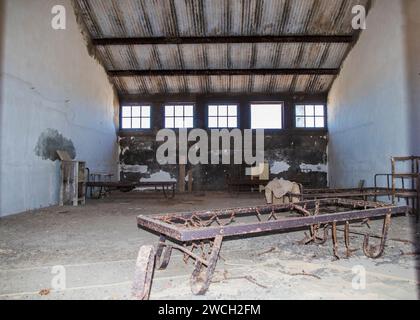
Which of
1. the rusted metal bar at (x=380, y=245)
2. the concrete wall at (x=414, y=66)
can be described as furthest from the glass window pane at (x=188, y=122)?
the rusted metal bar at (x=380, y=245)

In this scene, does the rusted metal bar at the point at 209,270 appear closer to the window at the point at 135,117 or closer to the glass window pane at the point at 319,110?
the window at the point at 135,117

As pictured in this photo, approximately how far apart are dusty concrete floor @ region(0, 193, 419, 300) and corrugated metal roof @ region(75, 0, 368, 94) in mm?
7011

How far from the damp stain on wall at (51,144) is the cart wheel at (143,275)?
5958 millimetres

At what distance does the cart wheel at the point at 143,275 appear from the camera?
6.81ft

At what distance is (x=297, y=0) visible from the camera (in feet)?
29.7

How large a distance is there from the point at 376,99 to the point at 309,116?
191 inches

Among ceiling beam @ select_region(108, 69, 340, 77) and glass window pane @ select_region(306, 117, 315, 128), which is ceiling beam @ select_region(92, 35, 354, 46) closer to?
ceiling beam @ select_region(108, 69, 340, 77)

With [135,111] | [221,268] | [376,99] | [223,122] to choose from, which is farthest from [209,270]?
[135,111]

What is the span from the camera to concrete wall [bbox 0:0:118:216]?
19.9ft

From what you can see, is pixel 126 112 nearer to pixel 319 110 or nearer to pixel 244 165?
pixel 244 165

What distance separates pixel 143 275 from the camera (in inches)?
82.9

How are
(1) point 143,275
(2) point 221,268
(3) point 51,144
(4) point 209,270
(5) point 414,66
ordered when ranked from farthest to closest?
(3) point 51,144
(5) point 414,66
(2) point 221,268
(4) point 209,270
(1) point 143,275

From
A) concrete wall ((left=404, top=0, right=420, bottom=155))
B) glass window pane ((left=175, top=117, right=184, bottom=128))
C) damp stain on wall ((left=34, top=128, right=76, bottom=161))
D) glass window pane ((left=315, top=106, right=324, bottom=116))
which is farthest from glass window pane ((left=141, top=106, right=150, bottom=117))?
concrete wall ((left=404, top=0, right=420, bottom=155))
